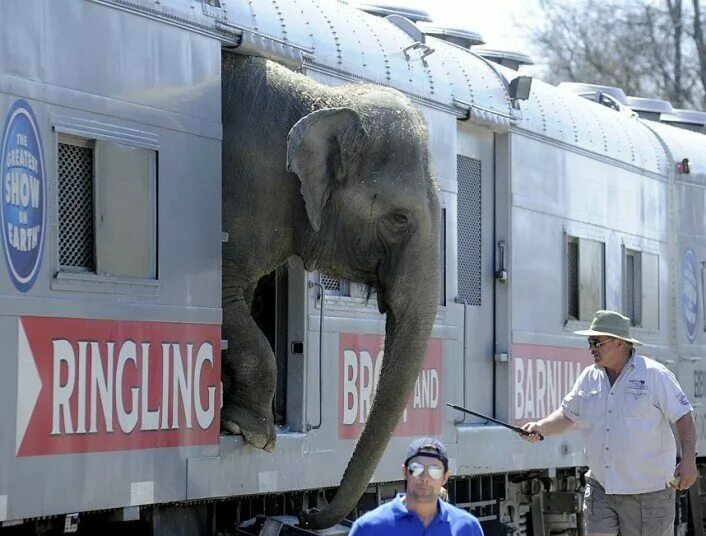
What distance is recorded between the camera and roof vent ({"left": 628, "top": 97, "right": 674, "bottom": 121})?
51.3 feet

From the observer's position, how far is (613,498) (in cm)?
821

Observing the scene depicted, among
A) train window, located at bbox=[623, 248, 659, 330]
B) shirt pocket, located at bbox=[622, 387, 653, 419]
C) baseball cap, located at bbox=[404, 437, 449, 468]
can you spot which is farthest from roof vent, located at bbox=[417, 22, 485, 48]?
baseball cap, located at bbox=[404, 437, 449, 468]

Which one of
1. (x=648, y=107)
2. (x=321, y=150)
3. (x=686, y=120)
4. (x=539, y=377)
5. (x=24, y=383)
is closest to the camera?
(x=24, y=383)

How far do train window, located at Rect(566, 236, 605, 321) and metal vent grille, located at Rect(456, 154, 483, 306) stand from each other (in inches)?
50.1

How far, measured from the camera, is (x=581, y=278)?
11750 mm

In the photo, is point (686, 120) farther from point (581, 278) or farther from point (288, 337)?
point (288, 337)

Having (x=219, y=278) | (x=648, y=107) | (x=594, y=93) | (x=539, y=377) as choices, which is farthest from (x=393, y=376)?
(x=648, y=107)

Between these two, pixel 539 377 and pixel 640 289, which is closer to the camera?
pixel 539 377

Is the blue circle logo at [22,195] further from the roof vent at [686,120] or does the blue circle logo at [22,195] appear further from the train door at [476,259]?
the roof vent at [686,120]

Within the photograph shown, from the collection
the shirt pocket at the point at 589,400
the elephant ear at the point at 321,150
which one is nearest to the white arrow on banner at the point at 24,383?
the elephant ear at the point at 321,150

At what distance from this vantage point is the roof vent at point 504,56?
12086mm

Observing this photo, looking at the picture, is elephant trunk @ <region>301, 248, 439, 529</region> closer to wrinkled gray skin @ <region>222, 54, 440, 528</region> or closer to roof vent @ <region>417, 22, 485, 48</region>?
wrinkled gray skin @ <region>222, 54, 440, 528</region>

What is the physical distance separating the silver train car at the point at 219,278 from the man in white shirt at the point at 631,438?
1.30m

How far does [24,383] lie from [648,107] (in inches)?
420
